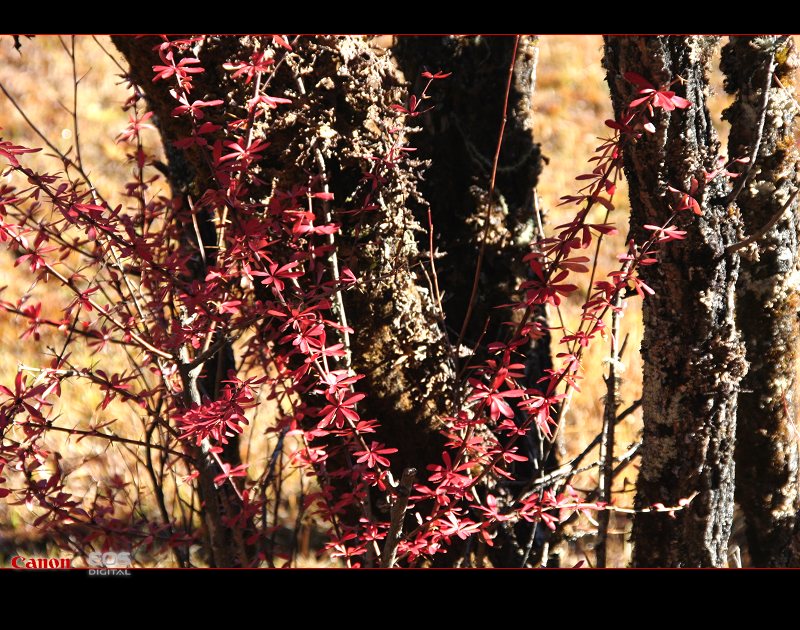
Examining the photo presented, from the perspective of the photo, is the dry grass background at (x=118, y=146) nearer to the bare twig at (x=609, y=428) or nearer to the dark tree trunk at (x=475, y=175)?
the bare twig at (x=609, y=428)

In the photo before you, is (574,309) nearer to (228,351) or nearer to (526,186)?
(526,186)

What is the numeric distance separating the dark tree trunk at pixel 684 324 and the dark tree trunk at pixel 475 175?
1.31 ft

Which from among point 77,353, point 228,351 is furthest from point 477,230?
point 77,353

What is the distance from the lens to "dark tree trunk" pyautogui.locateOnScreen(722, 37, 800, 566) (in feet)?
6.20

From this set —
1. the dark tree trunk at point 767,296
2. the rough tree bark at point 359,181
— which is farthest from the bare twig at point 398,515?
Result: the dark tree trunk at point 767,296

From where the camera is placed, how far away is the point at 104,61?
5.83 metres

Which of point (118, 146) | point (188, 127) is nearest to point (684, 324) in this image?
point (188, 127)

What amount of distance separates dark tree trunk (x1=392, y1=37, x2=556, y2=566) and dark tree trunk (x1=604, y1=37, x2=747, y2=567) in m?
0.40

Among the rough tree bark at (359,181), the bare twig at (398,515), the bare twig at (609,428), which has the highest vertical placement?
the rough tree bark at (359,181)

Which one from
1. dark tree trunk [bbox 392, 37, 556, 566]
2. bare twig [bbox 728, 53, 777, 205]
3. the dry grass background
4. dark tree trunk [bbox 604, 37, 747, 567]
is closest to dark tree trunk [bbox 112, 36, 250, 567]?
dark tree trunk [bbox 392, 37, 556, 566]

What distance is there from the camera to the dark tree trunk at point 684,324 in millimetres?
1607

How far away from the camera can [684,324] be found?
5.72ft

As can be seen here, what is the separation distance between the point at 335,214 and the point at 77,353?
2611 millimetres

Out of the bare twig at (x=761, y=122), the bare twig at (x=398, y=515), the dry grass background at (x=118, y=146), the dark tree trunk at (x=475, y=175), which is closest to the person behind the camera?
the bare twig at (x=398, y=515)
